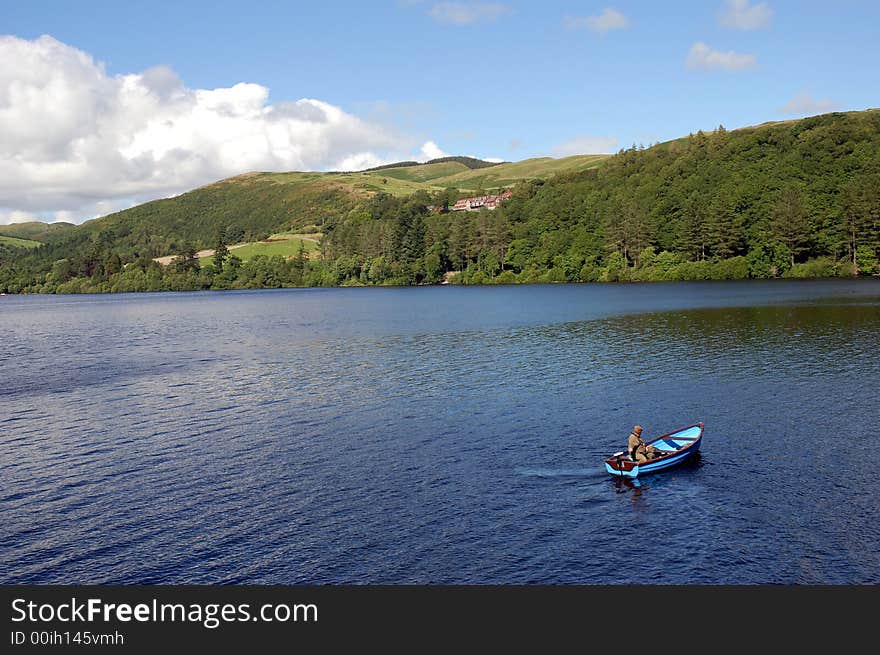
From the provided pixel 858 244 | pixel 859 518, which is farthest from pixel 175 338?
pixel 858 244

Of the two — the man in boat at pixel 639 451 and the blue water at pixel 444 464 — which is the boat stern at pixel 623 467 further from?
the man in boat at pixel 639 451

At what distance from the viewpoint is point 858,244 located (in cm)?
19150

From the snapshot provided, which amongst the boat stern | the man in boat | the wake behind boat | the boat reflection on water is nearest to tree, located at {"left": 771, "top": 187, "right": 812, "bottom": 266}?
the wake behind boat

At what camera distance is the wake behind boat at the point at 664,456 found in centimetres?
3456

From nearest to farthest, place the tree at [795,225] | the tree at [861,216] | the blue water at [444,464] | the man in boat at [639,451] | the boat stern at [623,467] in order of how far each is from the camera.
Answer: the blue water at [444,464]
the boat stern at [623,467]
the man in boat at [639,451]
the tree at [861,216]
the tree at [795,225]

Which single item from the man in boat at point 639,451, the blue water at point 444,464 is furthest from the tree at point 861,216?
the man in boat at point 639,451

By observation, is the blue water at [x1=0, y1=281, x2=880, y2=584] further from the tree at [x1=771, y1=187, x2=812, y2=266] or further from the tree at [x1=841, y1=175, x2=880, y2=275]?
the tree at [x1=771, y1=187, x2=812, y2=266]

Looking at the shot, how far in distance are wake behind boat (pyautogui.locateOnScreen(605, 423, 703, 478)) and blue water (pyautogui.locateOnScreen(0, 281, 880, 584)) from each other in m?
0.62

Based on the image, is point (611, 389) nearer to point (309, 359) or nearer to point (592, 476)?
point (592, 476)

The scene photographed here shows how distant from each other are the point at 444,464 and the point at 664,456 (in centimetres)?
1134

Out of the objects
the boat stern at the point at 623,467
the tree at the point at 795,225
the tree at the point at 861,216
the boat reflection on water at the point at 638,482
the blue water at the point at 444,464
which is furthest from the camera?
the tree at the point at 795,225

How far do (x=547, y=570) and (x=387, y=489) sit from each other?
10.8 metres

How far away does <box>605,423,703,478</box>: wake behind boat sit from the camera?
113ft

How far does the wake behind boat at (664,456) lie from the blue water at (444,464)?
62 centimetres
